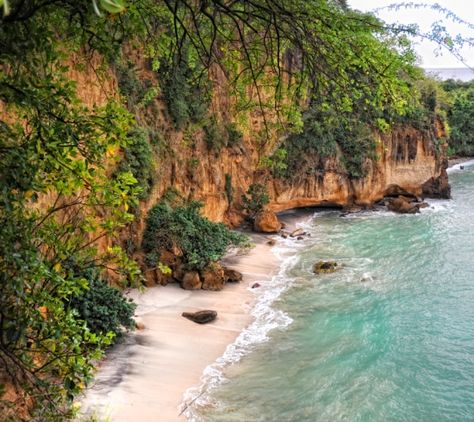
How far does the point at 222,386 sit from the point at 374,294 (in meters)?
7.91

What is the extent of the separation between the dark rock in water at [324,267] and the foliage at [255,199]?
647 cm

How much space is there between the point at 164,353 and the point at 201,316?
2207mm

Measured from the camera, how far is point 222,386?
10.7 m

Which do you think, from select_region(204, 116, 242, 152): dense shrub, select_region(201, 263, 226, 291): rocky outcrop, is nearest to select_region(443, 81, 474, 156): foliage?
select_region(204, 116, 242, 152): dense shrub

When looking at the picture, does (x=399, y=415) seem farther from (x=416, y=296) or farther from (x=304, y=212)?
(x=304, y=212)

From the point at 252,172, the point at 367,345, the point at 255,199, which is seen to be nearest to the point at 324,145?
the point at 252,172

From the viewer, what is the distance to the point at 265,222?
24.0 m

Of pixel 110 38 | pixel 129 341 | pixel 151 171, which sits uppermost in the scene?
pixel 110 38

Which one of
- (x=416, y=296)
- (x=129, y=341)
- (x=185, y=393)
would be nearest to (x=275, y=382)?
(x=185, y=393)

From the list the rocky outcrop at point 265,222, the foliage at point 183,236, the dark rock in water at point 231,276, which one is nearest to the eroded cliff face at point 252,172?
the foliage at point 183,236

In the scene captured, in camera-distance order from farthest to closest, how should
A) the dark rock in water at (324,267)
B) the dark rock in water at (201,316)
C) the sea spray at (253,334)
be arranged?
the dark rock in water at (324,267), the dark rock in water at (201,316), the sea spray at (253,334)

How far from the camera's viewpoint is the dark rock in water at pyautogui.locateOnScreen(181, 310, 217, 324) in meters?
13.8

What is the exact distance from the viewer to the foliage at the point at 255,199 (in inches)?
972

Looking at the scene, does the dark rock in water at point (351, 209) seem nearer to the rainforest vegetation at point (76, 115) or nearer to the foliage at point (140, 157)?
the foliage at point (140, 157)
